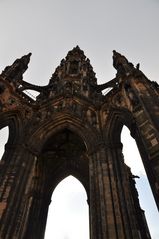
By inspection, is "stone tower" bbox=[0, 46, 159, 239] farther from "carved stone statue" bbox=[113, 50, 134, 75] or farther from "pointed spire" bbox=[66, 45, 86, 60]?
"pointed spire" bbox=[66, 45, 86, 60]

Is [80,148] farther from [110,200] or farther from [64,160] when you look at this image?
[110,200]

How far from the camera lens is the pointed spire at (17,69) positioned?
44.2 feet

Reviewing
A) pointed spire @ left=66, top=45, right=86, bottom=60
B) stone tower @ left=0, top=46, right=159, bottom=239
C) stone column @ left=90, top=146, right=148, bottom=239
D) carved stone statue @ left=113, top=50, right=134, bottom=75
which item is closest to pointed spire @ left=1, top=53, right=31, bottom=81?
stone tower @ left=0, top=46, right=159, bottom=239

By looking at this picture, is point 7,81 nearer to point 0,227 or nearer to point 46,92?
point 46,92

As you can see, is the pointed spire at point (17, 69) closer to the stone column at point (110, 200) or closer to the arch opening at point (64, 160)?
the arch opening at point (64, 160)

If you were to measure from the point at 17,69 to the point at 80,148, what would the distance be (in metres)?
6.36

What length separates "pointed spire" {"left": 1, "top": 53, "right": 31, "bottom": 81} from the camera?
44.2 feet

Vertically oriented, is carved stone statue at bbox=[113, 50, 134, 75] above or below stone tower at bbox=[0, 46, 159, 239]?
above

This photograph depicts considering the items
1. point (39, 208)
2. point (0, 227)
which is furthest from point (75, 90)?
point (0, 227)

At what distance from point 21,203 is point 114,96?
6534mm

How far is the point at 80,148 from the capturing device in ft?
45.9

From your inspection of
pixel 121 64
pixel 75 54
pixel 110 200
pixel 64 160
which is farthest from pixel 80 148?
pixel 75 54

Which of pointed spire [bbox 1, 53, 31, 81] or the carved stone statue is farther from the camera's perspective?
pointed spire [bbox 1, 53, 31, 81]

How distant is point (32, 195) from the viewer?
39.3ft
